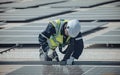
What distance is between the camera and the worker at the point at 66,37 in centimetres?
1433

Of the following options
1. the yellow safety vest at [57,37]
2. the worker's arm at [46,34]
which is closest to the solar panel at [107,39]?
the yellow safety vest at [57,37]

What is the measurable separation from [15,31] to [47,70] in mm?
12039

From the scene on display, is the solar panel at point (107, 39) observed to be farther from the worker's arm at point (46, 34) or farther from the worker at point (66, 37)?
the worker's arm at point (46, 34)

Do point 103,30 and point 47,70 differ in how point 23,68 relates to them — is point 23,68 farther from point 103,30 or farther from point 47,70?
point 103,30

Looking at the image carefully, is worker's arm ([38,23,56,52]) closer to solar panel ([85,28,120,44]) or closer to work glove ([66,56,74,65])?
work glove ([66,56,74,65])

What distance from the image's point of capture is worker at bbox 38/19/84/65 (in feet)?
47.0

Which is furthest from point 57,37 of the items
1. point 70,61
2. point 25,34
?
point 25,34

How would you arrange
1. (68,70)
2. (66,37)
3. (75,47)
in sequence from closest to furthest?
(68,70) → (75,47) → (66,37)

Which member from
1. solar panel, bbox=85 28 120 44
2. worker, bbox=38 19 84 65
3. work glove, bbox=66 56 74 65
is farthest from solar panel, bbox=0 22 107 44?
work glove, bbox=66 56 74 65

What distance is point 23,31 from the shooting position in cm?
2512

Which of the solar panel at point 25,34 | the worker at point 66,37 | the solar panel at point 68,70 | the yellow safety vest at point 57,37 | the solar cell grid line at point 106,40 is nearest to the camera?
the solar panel at point 68,70

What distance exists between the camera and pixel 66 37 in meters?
14.8

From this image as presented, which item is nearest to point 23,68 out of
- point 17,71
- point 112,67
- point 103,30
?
point 17,71

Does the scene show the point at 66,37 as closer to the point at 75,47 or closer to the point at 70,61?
the point at 75,47
